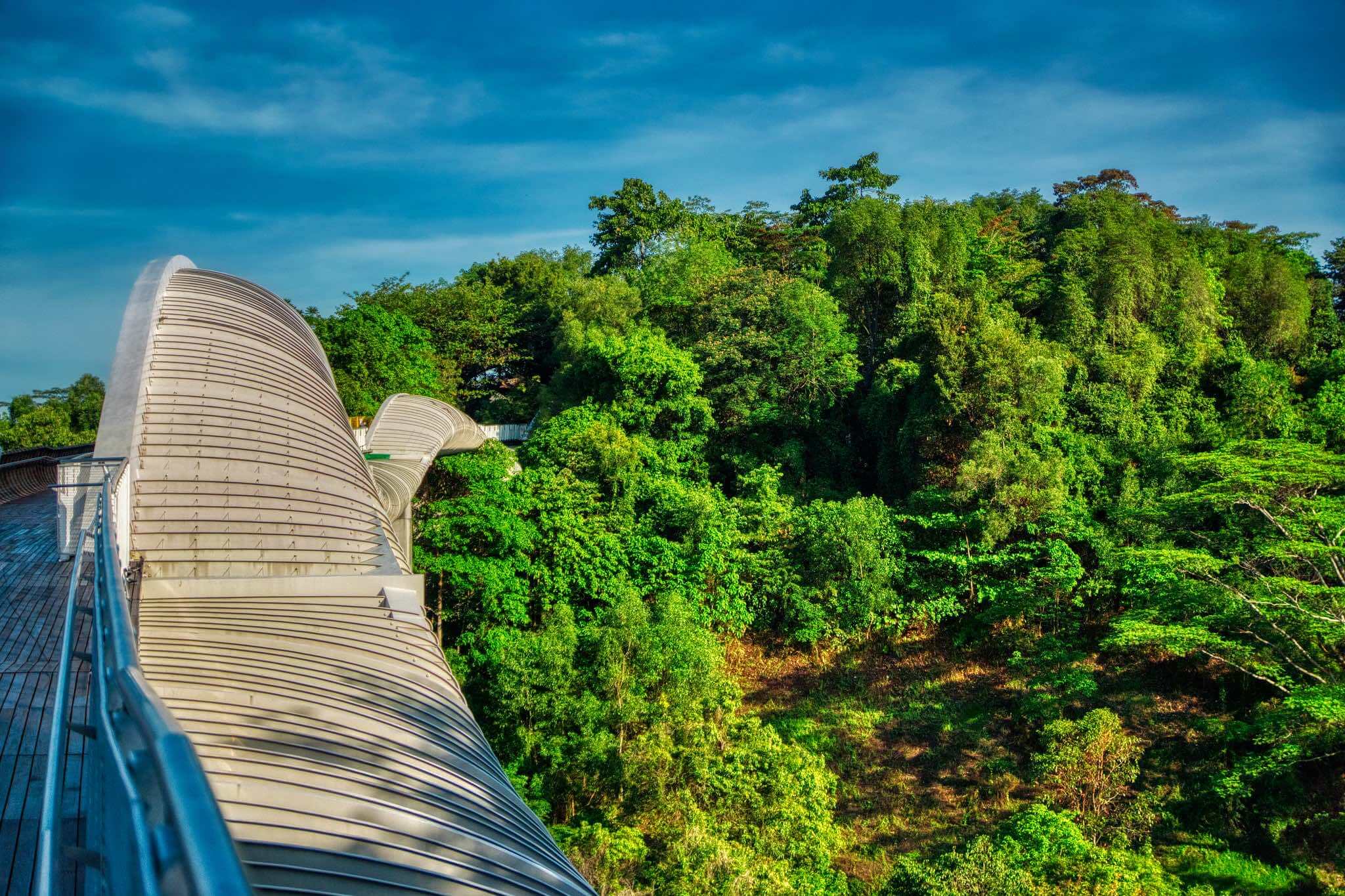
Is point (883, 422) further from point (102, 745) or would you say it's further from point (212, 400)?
point (102, 745)

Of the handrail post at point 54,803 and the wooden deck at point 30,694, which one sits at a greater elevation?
the handrail post at point 54,803

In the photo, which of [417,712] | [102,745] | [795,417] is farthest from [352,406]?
[102,745]

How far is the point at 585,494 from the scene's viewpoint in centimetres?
1788

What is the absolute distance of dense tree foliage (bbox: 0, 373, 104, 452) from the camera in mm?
23562

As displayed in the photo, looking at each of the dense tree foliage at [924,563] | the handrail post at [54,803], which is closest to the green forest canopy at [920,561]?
the dense tree foliage at [924,563]

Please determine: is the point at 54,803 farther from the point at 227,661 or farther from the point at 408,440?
the point at 408,440

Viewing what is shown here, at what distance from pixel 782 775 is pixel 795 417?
12052 millimetres

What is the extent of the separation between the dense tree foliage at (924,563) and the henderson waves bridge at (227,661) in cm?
477

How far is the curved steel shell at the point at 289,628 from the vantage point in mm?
4477

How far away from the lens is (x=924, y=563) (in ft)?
56.6

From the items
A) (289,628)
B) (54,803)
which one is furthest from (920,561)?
(54,803)

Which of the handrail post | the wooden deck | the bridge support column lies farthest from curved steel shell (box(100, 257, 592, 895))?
the bridge support column

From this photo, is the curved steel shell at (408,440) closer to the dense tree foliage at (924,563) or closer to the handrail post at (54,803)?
the dense tree foliage at (924,563)

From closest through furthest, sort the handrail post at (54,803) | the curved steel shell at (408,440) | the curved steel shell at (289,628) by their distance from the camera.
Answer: the handrail post at (54,803), the curved steel shell at (289,628), the curved steel shell at (408,440)
